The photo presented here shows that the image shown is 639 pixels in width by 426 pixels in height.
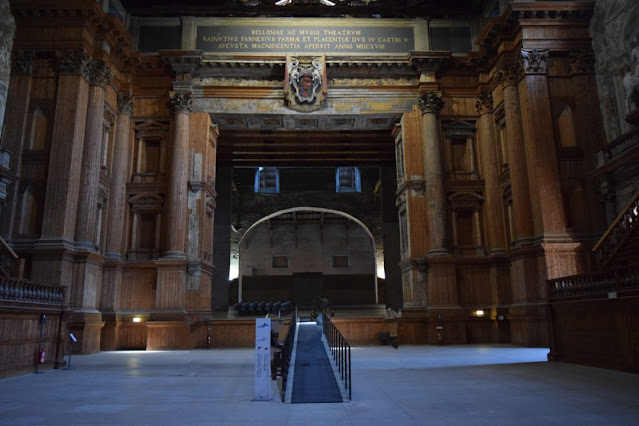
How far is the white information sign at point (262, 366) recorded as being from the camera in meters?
6.81

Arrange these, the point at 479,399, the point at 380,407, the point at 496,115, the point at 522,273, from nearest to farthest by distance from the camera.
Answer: the point at 380,407 < the point at 479,399 < the point at 522,273 < the point at 496,115

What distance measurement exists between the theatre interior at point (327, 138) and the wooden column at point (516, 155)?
0.07 meters

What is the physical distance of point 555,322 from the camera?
1178cm

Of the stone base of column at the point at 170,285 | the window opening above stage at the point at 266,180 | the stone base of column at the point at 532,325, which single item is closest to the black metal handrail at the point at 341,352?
the stone base of column at the point at 170,285

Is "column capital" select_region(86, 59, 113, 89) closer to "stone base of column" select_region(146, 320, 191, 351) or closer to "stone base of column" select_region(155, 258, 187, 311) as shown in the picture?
"stone base of column" select_region(155, 258, 187, 311)

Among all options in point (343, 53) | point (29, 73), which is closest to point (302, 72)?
point (343, 53)

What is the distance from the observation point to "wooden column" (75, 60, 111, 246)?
1590 centimetres

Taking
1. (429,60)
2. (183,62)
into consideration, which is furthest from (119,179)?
(429,60)

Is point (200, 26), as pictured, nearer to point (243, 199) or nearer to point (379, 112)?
point (379, 112)

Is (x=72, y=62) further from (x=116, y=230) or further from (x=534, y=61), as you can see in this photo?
(x=534, y=61)

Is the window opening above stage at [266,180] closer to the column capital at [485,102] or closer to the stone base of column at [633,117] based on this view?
the column capital at [485,102]

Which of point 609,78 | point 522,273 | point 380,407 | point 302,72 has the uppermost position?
point 302,72

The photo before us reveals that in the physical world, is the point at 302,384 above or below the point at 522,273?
below

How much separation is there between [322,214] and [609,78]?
26502 mm
